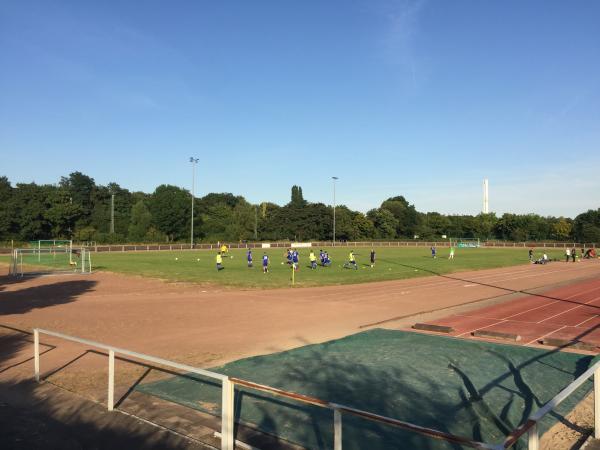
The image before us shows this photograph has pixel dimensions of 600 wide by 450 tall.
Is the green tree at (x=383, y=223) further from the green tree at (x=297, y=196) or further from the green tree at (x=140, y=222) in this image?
the green tree at (x=140, y=222)

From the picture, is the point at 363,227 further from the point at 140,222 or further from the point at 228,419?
the point at 228,419

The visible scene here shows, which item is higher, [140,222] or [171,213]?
[171,213]

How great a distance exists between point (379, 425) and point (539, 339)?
840 centimetres

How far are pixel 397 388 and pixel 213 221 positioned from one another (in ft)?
344

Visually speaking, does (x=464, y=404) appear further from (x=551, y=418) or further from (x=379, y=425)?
(x=379, y=425)

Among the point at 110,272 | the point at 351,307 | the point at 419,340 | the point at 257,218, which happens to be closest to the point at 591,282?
the point at 351,307

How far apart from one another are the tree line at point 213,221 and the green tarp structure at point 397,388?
258 ft

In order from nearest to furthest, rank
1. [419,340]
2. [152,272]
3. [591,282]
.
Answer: [419,340]
[591,282]
[152,272]

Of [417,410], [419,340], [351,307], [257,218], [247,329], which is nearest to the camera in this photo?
[417,410]

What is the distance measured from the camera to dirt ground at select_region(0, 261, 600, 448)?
1105 cm

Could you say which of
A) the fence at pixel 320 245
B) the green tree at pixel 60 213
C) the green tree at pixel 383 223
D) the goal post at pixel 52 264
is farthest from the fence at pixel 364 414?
the green tree at pixel 383 223

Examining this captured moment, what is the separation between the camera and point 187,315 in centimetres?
1777

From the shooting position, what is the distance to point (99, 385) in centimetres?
903

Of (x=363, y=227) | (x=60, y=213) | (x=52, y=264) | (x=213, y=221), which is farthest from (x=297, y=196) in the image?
(x=52, y=264)
